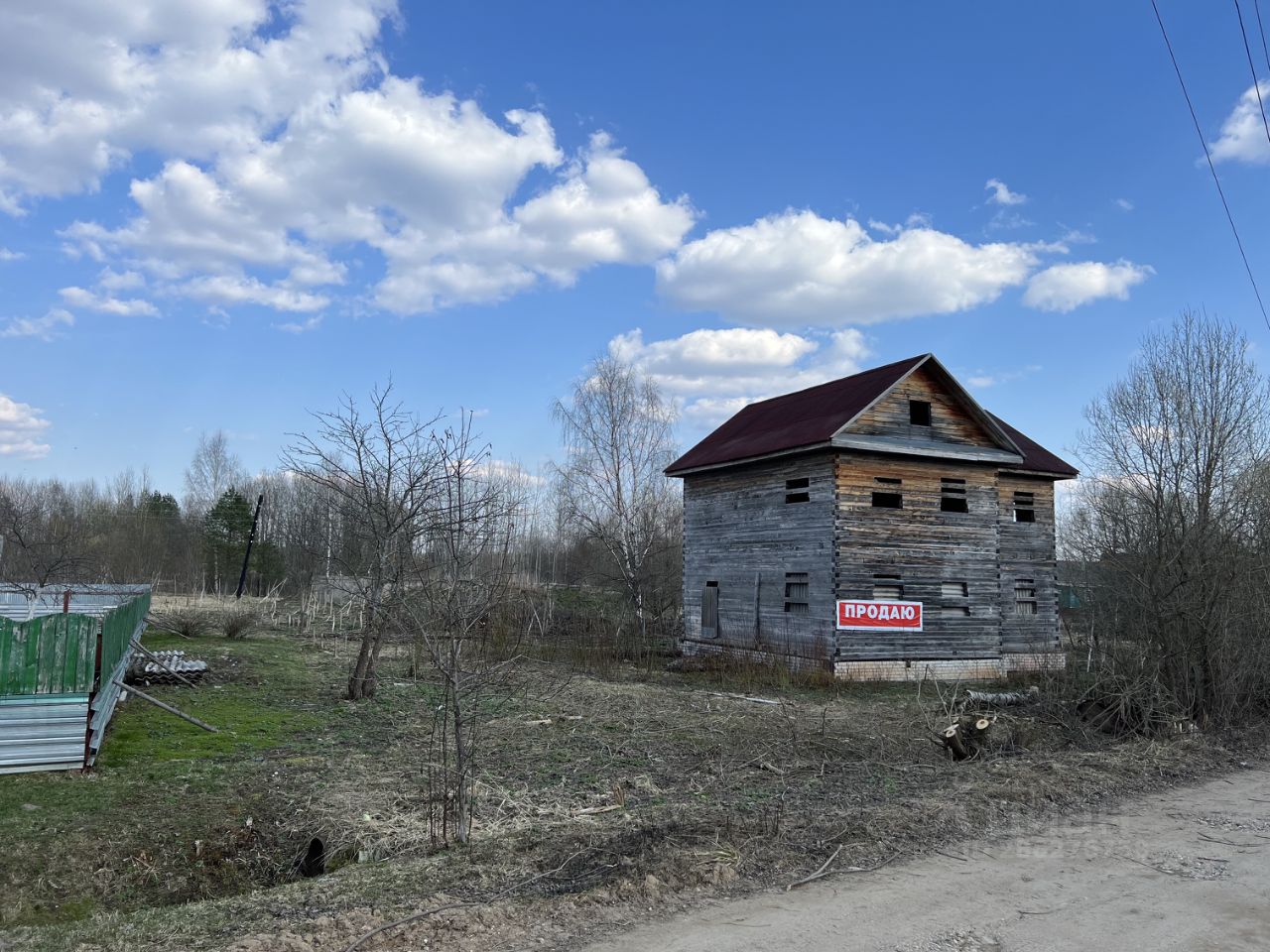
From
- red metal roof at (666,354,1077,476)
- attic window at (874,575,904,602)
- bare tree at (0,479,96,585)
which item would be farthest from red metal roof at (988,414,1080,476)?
bare tree at (0,479,96,585)

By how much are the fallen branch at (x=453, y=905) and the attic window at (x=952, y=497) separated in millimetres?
17919

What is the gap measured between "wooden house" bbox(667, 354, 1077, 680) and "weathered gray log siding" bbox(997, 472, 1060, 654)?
4.98 ft

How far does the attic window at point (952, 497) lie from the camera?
2189 cm

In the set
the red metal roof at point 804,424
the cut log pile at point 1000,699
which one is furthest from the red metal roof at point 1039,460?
the cut log pile at point 1000,699

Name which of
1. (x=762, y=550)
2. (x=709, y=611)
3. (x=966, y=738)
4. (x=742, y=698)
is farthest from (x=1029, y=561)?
(x=966, y=738)

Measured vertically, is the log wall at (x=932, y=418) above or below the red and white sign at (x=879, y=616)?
above

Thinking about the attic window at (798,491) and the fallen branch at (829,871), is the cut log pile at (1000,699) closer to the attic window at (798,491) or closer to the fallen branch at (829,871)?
the fallen branch at (829,871)

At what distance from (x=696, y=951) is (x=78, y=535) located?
40181 millimetres

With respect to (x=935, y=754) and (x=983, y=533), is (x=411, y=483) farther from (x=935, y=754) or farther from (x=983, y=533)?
(x=983, y=533)

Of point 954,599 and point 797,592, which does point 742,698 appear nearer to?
point 797,592

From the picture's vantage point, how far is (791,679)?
773 inches

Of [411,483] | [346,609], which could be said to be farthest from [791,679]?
[346,609]

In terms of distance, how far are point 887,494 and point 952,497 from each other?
6.91 feet

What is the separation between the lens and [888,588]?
20766mm
